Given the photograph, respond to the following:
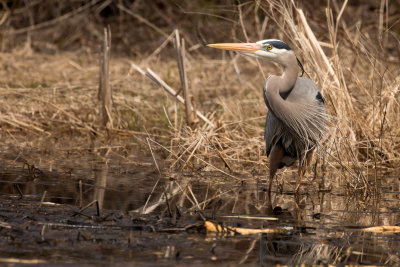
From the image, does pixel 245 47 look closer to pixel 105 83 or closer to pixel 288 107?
pixel 288 107

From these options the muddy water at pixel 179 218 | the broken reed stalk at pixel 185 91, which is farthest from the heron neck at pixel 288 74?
the broken reed stalk at pixel 185 91

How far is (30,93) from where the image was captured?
860 cm

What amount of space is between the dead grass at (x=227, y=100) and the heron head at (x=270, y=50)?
0.63 meters

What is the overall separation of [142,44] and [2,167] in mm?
7436

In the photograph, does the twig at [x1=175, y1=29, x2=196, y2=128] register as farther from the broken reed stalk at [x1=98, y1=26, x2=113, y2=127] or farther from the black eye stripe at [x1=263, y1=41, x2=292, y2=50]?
the black eye stripe at [x1=263, y1=41, x2=292, y2=50]

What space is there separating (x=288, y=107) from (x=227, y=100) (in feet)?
12.1

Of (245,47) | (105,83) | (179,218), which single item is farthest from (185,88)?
(179,218)

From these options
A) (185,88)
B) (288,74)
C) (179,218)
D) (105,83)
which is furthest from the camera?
(105,83)

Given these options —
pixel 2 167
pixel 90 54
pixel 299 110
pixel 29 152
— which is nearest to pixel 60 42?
pixel 90 54

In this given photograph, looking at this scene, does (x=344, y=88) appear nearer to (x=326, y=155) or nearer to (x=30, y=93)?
(x=326, y=155)

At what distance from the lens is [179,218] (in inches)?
173

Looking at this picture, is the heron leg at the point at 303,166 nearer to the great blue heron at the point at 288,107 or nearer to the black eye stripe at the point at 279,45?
the great blue heron at the point at 288,107

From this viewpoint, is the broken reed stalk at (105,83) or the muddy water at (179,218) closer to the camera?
the muddy water at (179,218)

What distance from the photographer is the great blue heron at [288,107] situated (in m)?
5.70
